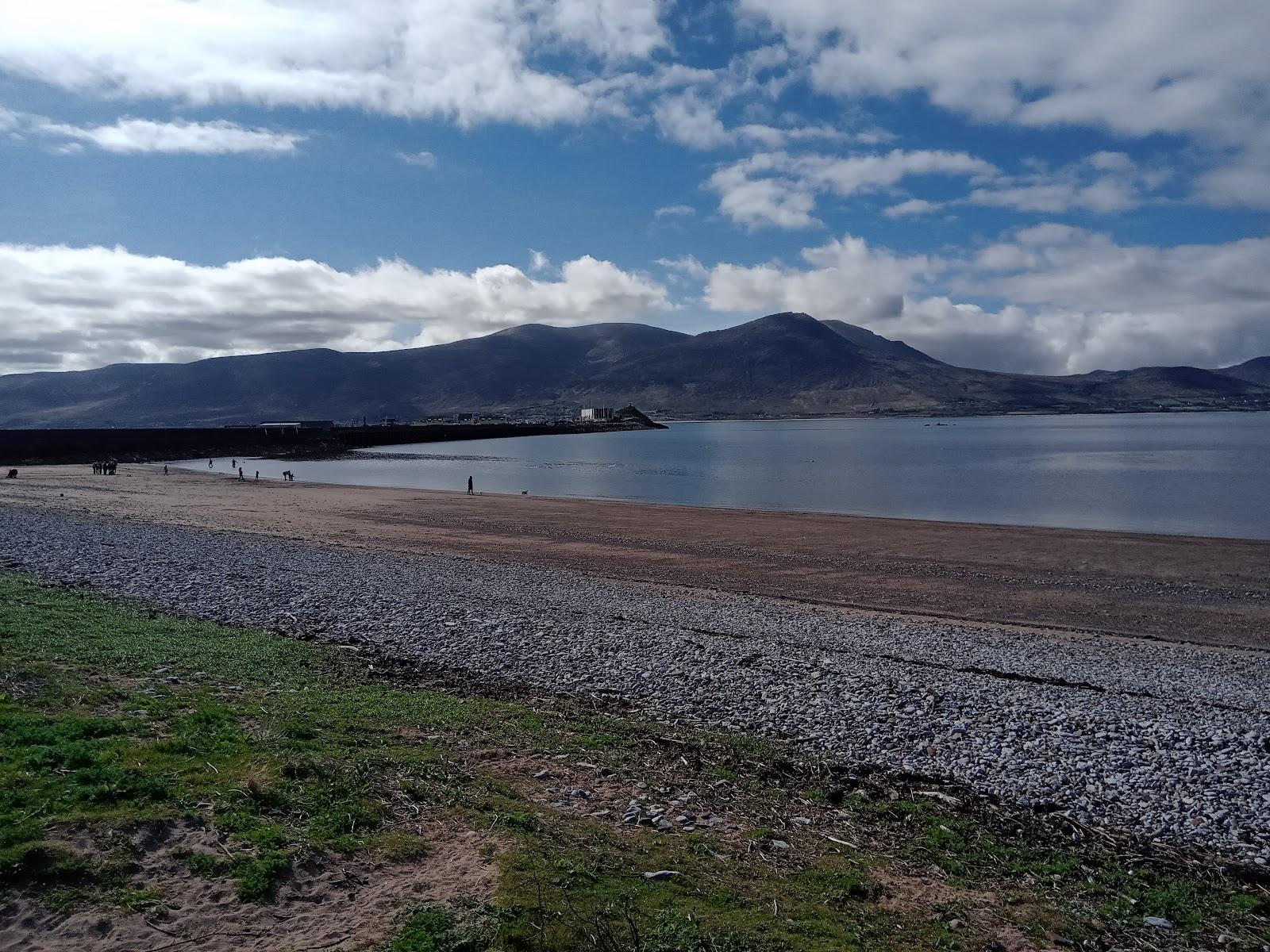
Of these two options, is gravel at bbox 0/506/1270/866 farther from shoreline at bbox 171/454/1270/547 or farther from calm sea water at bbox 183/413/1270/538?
calm sea water at bbox 183/413/1270/538

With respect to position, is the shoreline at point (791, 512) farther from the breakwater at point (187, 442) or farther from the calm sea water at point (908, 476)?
the breakwater at point (187, 442)

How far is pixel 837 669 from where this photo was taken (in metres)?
13.7

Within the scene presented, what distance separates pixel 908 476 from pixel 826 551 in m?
41.2

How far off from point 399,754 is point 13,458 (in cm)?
8890

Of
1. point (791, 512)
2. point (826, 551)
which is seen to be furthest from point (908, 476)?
point (826, 551)

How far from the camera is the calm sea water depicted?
4531 cm

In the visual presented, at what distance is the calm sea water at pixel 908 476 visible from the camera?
4531 centimetres

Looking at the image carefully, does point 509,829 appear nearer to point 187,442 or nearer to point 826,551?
point 826,551

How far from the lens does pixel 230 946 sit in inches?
198

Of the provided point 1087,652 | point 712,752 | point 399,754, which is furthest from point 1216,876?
point 1087,652

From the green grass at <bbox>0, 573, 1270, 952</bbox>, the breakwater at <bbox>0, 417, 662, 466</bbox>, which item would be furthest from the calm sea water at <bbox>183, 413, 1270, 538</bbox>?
the green grass at <bbox>0, 573, 1270, 952</bbox>

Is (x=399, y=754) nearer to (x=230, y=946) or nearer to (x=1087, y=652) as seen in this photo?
(x=230, y=946)

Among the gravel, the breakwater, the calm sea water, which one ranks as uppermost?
the breakwater

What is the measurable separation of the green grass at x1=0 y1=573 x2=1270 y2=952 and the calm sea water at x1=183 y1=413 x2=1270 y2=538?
3542cm
